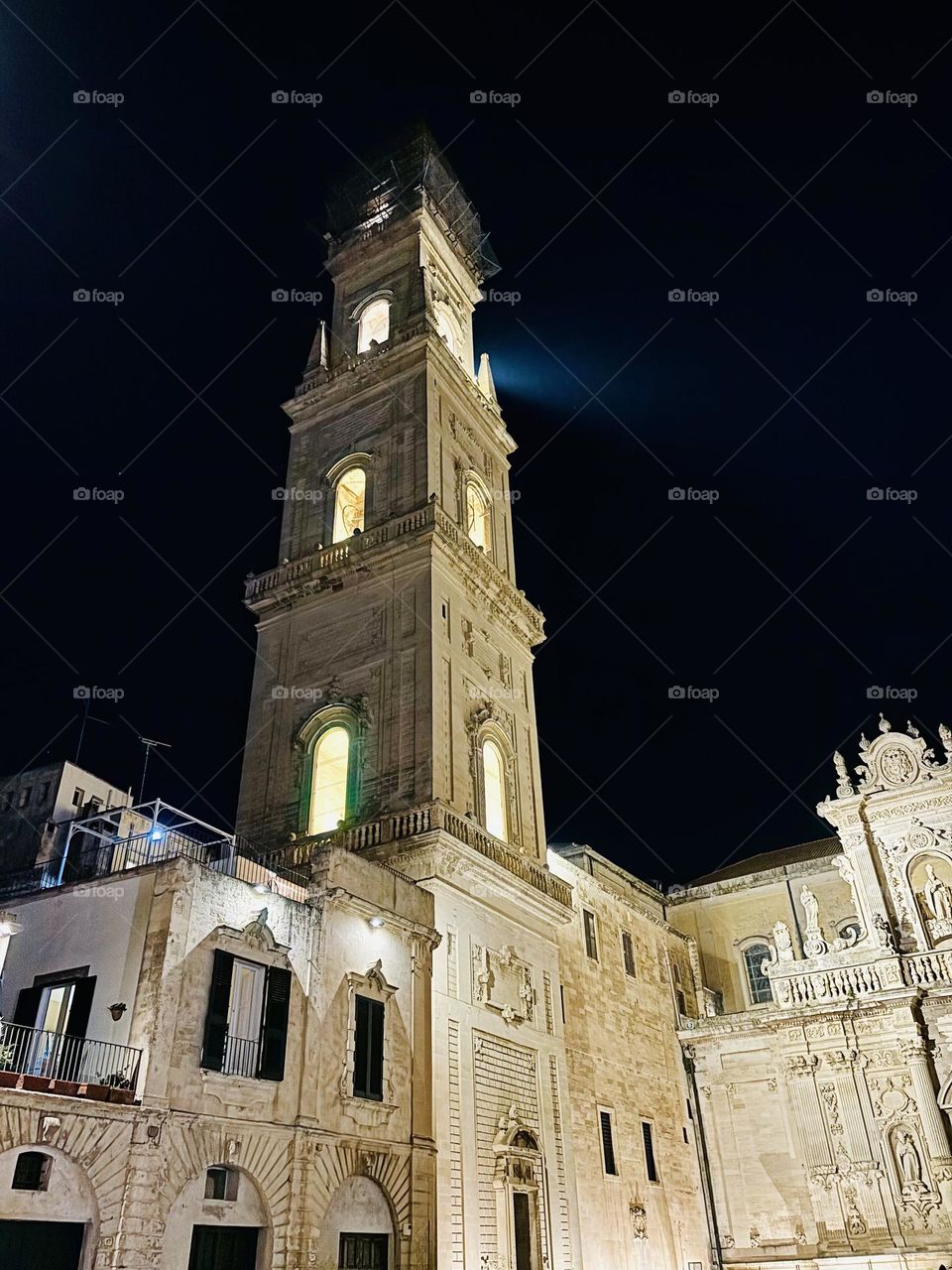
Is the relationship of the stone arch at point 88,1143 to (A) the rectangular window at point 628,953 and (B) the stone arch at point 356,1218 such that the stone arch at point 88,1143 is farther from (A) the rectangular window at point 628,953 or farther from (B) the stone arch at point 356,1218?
(A) the rectangular window at point 628,953

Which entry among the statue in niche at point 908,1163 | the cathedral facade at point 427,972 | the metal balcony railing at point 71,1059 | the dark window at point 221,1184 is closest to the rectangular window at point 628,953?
the cathedral facade at point 427,972

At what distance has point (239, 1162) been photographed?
1579cm

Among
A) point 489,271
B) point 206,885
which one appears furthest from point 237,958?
point 489,271

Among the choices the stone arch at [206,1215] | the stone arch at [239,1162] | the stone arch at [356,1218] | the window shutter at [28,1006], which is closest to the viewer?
the stone arch at [206,1215]

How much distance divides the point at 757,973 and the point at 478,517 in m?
23.1

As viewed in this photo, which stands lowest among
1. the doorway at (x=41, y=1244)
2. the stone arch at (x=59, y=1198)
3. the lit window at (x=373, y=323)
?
the doorway at (x=41, y=1244)

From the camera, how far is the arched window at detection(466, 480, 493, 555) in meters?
34.4

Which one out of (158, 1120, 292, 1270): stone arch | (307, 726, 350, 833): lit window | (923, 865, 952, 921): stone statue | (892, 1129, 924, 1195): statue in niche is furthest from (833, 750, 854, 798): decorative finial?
(158, 1120, 292, 1270): stone arch

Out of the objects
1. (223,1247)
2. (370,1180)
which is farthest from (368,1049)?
(223,1247)

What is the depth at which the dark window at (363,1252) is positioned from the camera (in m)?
17.2

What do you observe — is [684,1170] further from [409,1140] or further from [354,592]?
[354,592]

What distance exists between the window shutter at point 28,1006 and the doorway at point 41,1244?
167 inches

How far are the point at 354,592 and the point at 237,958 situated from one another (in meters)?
15.0

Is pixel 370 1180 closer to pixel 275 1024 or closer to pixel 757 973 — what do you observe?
pixel 275 1024
